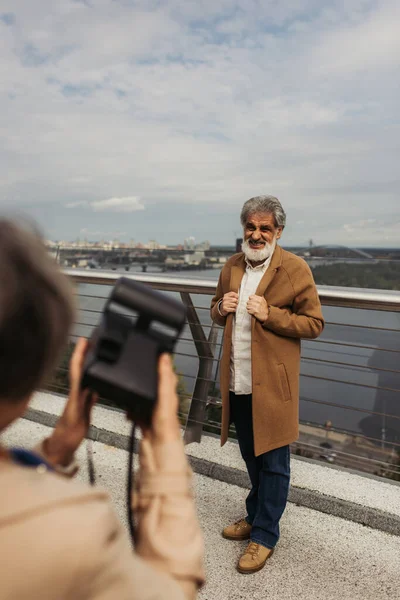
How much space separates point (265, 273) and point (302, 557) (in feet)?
4.35

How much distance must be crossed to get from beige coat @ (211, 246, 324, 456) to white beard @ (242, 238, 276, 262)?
1.5 inches

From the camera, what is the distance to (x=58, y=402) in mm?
4059

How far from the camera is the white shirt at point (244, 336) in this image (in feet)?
7.77

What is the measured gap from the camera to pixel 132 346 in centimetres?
72

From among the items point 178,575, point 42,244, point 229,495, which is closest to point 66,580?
point 178,575

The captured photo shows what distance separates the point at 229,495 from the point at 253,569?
633 mm

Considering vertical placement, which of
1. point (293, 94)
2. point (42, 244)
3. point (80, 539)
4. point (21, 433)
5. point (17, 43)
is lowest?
point (21, 433)

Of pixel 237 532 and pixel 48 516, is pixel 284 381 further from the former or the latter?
pixel 48 516

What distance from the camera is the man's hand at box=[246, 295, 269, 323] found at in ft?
7.27

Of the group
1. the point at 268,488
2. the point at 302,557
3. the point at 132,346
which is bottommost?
the point at 302,557

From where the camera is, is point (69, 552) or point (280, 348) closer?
point (69, 552)

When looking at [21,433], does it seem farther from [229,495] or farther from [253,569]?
[253,569]

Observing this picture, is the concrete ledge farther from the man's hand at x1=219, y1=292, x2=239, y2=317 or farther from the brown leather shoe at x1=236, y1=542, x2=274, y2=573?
the man's hand at x1=219, y1=292, x2=239, y2=317

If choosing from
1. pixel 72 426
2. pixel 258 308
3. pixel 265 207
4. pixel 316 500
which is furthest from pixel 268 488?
pixel 72 426
